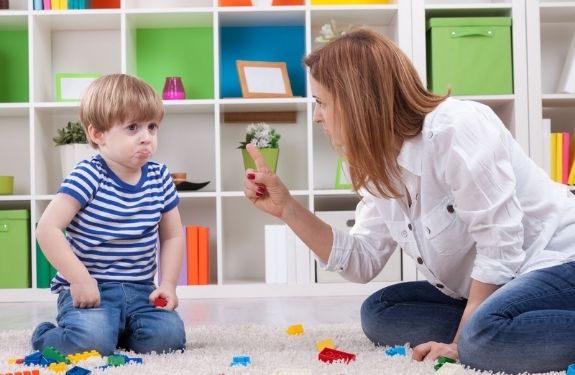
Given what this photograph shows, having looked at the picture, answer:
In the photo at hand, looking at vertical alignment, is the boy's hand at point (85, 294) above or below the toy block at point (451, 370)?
above

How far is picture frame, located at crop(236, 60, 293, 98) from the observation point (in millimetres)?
3438

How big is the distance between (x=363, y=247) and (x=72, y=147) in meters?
1.90

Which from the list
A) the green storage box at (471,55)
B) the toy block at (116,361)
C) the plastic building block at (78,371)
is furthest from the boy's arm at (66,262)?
the green storage box at (471,55)

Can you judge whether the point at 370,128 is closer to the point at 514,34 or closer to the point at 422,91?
the point at 422,91

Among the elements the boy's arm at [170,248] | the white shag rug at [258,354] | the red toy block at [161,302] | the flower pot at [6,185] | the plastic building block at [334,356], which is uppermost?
the flower pot at [6,185]

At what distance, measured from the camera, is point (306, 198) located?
11.7ft

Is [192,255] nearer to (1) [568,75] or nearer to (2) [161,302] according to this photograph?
(2) [161,302]

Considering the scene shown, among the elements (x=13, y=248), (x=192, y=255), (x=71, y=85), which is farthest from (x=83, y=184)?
(x=71, y=85)

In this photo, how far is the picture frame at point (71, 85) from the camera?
11.3ft

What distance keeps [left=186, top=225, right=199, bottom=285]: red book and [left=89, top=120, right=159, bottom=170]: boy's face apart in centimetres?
142

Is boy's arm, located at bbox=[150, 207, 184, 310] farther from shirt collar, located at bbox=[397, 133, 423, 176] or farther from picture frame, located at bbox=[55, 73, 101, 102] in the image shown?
picture frame, located at bbox=[55, 73, 101, 102]

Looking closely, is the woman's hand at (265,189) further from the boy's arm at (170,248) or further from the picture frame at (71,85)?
the picture frame at (71,85)

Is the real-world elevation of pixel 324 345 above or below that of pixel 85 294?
below

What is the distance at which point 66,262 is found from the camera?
178 centimetres
